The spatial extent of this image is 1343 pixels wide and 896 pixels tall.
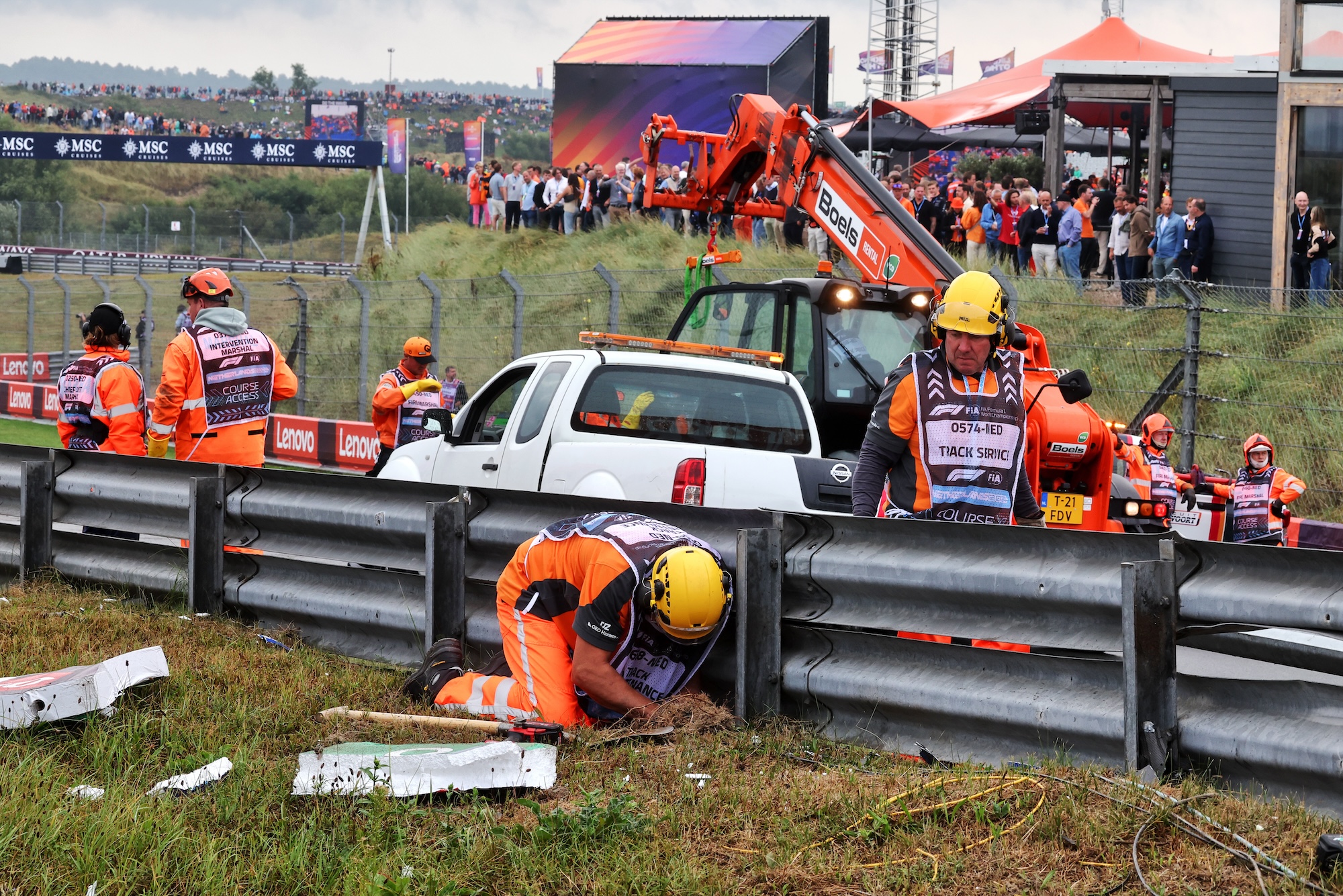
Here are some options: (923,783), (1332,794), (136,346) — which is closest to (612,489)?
(923,783)

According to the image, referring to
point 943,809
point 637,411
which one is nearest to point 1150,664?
point 943,809

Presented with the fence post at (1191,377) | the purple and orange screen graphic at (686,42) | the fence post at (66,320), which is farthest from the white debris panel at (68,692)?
the purple and orange screen graphic at (686,42)

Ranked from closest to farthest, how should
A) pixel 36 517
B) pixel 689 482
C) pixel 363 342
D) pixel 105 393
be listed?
1. pixel 689 482
2. pixel 36 517
3. pixel 105 393
4. pixel 363 342

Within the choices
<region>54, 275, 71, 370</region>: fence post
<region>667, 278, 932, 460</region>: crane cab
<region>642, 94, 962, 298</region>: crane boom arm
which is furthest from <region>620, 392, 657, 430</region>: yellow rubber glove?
<region>54, 275, 71, 370</region>: fence post

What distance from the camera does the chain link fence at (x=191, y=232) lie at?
5203 cm

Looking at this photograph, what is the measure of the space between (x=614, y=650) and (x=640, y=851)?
4.39 ft

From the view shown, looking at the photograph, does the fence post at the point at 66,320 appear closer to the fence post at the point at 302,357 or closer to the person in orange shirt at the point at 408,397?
the fence post at the point at 302,357

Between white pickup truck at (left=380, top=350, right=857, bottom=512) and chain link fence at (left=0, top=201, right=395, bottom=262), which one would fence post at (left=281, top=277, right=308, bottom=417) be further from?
chain link fence at (left=0, top=201, right=395, bottom=262)

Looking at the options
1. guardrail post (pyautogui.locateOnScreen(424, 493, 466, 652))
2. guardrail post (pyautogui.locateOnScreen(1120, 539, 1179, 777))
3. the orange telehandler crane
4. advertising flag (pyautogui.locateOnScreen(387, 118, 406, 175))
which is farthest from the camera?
advertising flag (pyautogui.locateOnScreen(387, 118, 406, 175))

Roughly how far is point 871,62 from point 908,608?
50.9 m

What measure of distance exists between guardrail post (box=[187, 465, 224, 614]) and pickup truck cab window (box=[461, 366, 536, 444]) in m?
2.41

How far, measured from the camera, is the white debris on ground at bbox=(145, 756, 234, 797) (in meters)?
4.32

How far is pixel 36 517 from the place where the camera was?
7.84 meters

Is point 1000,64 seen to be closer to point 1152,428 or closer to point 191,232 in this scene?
point 191,232
